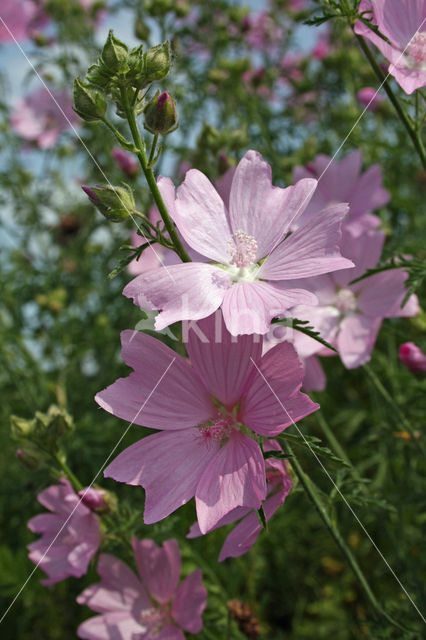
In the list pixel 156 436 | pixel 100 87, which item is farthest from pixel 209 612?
pixel 100 87

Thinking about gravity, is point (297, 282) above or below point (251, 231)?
below

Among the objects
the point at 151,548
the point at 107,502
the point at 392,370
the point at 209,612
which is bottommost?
the point at 209,612

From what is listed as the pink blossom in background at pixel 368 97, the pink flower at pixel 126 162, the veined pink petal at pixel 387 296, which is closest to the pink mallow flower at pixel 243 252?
the veined pink petal at pixel 387 296

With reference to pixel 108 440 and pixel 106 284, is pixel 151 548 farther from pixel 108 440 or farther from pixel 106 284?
pixel 106 284

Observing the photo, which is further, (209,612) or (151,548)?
(209,612)

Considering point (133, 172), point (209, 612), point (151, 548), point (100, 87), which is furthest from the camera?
point (133, 172)

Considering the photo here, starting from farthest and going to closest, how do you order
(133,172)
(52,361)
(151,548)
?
(52,361), (133,172), (151,548)

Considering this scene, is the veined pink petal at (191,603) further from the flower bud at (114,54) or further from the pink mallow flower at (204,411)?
the flower bud at (114,54)
